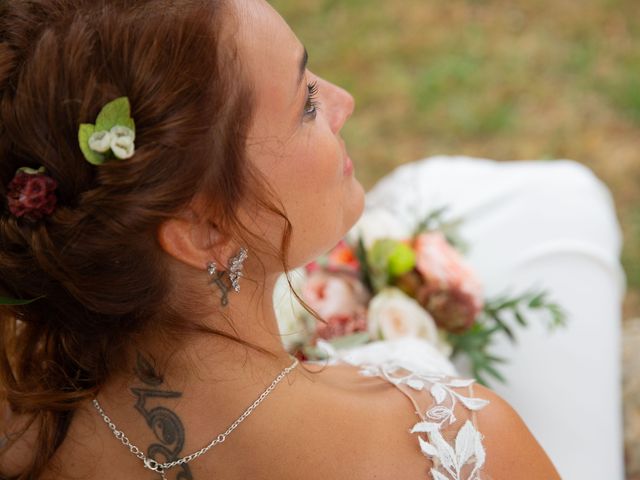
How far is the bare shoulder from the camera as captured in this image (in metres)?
1.81

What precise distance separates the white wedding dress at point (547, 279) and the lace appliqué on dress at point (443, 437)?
184 millimetres

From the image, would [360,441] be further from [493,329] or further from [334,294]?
[493,329]

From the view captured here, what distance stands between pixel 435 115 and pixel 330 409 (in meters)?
3.59

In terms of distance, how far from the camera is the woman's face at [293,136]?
5.50 ft

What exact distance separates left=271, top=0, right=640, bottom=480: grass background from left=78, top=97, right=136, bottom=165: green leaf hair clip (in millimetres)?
3451

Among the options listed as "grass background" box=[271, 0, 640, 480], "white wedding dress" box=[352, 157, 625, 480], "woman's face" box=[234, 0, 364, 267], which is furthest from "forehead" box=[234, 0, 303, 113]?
"grass background" box=[271, 0, 640, 480]

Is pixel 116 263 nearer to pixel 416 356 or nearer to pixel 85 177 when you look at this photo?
pixel 85 177

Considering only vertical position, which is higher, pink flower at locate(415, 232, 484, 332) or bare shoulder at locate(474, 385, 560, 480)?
bare shoulder at locate(474, 385, 560, 480)

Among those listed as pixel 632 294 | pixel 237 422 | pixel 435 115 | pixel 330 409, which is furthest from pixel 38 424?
pixel 435 115

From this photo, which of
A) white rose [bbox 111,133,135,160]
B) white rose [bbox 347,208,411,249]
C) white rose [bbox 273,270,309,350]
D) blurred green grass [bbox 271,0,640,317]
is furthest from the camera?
blurred green grass [bbox 271,0,640,317]

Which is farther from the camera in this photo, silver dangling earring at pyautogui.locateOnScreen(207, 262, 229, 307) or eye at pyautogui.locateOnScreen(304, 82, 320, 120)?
eye at pyautogui.locateOnScreen(304, 82, 320, 120)

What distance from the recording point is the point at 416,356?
238 centimetres

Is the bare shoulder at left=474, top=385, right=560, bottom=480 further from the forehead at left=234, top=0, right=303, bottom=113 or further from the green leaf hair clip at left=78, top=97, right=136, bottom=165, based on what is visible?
the green leaf hair clip at left=78, top=97, right=136, bottom=165

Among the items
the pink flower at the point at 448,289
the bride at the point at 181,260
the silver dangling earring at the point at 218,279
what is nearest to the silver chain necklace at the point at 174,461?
the bride at the point at 181,260
